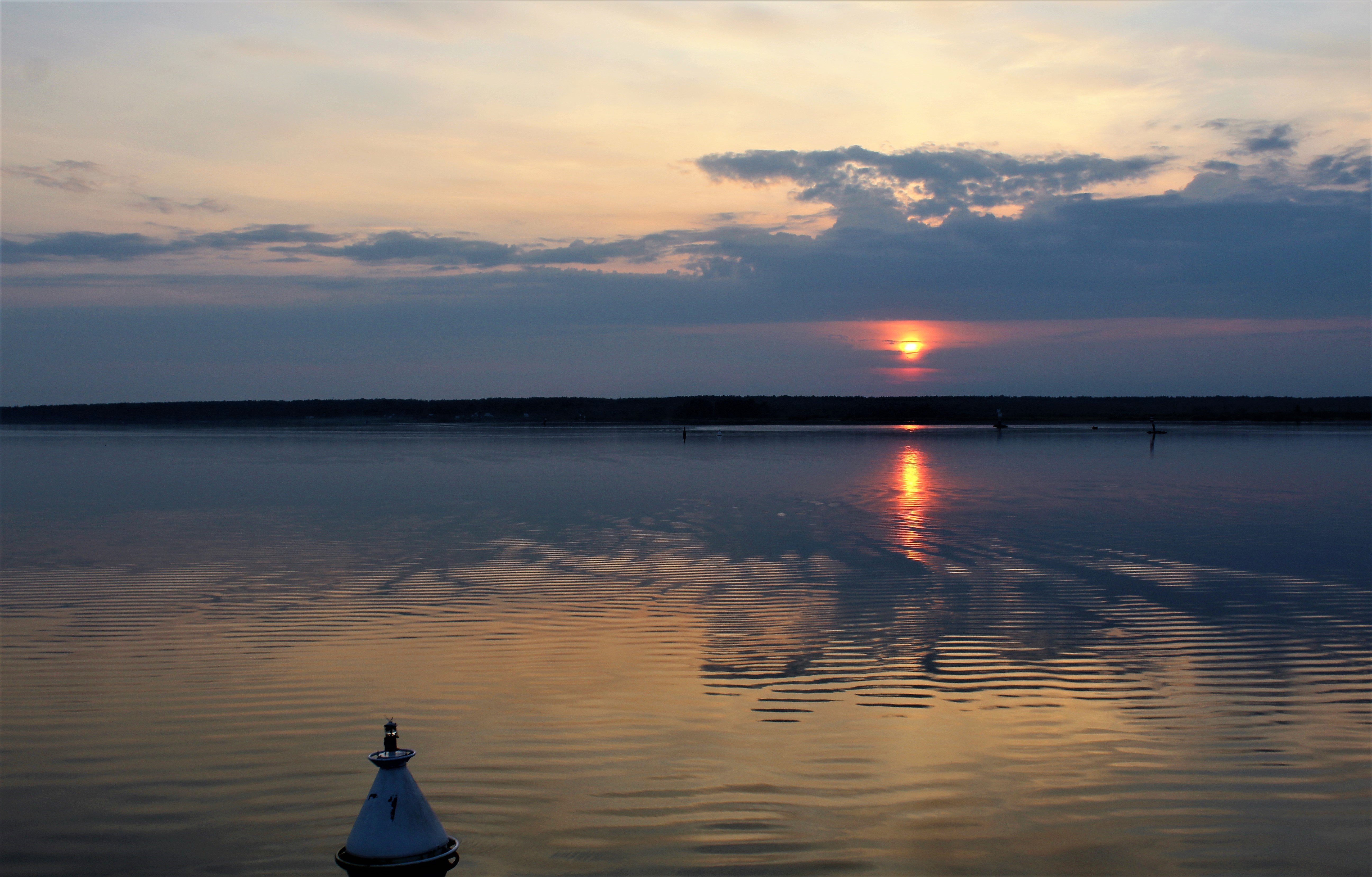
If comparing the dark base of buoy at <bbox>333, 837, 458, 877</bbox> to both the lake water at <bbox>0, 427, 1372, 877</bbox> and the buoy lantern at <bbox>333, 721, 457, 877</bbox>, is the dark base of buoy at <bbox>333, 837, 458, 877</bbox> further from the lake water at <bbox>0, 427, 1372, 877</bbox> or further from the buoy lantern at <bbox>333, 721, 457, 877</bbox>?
the lake water at <bbox>0, 427, 1372, 877</bbox>

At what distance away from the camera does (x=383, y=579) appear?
47.9 ft

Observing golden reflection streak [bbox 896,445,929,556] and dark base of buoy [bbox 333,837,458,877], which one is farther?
golden reflection streak [bbox 896,445,929,556]

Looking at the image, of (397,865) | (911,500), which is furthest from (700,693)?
(911,500)

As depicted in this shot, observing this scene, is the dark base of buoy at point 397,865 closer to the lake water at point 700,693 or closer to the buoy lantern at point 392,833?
the buoy lantern at point 392,833

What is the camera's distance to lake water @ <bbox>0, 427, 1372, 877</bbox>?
6008mm

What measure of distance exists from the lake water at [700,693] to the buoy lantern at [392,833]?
384 millimetres

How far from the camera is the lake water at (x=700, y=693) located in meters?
6.01

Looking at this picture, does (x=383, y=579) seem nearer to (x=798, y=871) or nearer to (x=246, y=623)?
(x=246, y=623)

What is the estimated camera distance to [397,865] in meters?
5.42

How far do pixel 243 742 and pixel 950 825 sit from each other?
4.87 m

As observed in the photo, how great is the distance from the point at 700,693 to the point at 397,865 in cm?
382

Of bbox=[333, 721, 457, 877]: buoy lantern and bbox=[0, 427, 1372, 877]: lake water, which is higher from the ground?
bbox=[333, 721, 457, 877]: buoy lantern

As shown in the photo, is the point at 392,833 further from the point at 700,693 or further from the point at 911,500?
the point at 911,500

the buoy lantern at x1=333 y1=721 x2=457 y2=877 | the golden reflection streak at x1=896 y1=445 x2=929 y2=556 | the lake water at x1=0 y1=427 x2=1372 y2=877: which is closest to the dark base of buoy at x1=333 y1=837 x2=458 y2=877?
the buoy lantern at x1=333 y1=721 x2=457 y2=877
